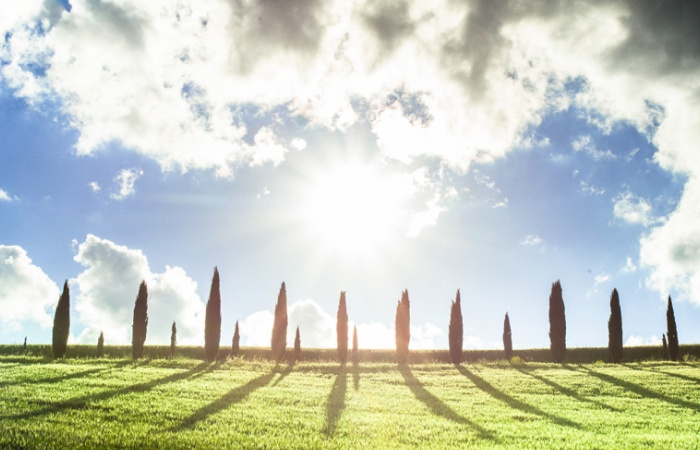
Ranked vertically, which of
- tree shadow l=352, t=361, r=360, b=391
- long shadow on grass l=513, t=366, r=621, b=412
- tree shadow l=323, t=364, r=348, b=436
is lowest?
tree shadow l=352, t=361, r=360, b=391

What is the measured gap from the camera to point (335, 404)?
19.7 metres

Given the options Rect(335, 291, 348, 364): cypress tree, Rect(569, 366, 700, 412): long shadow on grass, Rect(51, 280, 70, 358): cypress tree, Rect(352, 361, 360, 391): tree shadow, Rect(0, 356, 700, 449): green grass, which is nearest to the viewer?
Rect(0, 356, 700, 449): green grass

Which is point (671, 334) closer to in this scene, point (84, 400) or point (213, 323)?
point (213, 323)

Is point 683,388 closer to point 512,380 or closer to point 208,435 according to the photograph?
point 512,380

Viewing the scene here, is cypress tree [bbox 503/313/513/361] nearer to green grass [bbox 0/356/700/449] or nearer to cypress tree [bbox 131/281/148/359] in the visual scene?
green grass [bbox 0/356/700/449]

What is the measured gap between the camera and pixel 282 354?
157 feet

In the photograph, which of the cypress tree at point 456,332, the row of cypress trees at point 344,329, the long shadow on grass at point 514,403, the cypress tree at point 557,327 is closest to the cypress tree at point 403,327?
the row of cypress trees at point 344,329

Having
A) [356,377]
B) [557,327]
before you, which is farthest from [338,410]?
[557,327]

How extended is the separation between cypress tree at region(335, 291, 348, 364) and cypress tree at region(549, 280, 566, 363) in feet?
67.9

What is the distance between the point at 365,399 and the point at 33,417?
12761 millimetres

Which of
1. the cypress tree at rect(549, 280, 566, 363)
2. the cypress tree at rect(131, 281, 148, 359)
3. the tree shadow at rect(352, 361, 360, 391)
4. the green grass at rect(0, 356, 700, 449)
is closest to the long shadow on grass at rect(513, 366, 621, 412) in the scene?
the green grass at rect(0, 356, 700, 449)

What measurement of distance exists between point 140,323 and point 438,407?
110 ft

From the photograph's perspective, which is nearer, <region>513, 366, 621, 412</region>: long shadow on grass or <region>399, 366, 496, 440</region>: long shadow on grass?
<region>399, 366, 496, 440</region>: long shadow on grass

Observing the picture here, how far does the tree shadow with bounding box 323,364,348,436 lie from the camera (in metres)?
15.1
